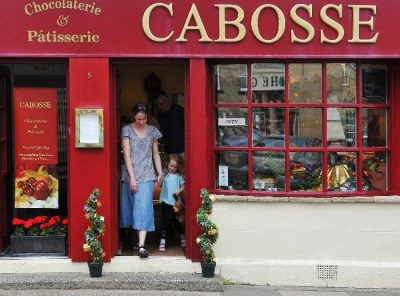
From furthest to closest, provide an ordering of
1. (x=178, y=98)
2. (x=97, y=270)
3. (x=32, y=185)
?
(x=178, y=98), (x=32, y=185), (x=97, y=270)

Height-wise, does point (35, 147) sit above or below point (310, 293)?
above

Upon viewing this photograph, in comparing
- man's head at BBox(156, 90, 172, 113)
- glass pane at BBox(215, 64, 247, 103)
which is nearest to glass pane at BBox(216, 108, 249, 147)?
glass pane at BBox(215, 64, 247, 103)

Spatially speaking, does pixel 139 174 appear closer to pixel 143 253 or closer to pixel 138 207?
pixel 138 207

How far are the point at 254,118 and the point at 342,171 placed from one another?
123 cm

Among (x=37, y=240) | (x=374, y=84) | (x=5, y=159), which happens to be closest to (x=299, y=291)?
(x=374, y=84)

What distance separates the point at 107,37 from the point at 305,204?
300cm

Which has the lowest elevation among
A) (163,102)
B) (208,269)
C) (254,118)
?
(208,269)

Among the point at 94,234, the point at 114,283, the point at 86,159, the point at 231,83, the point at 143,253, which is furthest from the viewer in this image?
the point at 231,83

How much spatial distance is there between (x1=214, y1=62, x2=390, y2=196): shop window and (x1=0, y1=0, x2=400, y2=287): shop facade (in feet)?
0.04

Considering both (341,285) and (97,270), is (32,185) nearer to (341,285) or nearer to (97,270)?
(97,270)

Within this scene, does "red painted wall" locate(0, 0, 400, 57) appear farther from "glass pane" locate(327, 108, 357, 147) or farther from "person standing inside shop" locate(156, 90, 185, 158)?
"person standing inside shop" locate(156, 90, 185, 158)

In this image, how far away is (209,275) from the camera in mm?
7484

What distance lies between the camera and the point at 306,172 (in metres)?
7.89

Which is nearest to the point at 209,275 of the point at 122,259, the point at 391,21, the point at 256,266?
the point at 256,266
